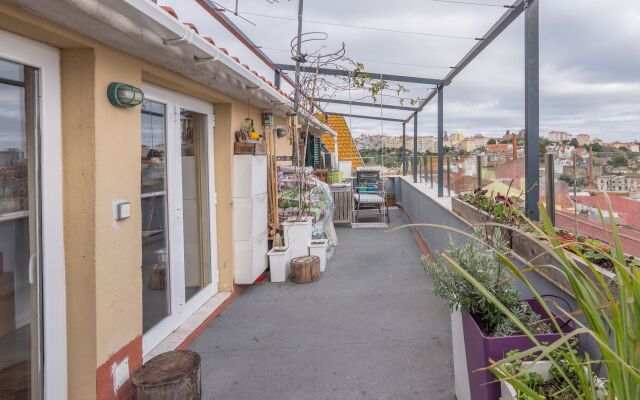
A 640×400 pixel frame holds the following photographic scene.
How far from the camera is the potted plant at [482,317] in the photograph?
6.28 feet

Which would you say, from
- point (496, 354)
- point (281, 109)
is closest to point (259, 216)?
point (281, 109)

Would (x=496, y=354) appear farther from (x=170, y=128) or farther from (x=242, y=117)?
(x=242, y=117)

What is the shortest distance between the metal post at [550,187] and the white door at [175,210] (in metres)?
2.83

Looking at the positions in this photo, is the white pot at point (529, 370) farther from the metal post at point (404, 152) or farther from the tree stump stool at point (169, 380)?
the metal post at point (404, 152)

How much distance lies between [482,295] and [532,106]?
5.75ft

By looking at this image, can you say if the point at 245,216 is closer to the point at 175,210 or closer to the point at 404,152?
the point at 175,210

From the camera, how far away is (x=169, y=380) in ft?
7.61

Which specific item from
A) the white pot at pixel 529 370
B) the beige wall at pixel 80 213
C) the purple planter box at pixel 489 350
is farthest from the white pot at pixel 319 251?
the white pot at pixel 529 370

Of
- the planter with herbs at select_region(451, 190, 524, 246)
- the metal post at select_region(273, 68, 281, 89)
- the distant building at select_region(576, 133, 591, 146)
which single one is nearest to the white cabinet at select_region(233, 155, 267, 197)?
the planter with herbs at select_region(451, 190, 524, 246)

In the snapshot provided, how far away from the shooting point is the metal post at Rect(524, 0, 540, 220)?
3.17 meters

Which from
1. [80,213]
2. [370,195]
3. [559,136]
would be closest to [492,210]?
[559,136]

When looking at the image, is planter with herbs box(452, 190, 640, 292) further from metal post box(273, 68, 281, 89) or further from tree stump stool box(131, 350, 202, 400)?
metal post box(273, 68, 281, 89)

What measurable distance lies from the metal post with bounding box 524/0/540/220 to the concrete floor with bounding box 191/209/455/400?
130cm

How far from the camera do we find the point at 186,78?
11.3 feet
